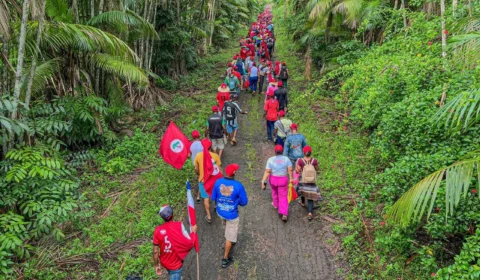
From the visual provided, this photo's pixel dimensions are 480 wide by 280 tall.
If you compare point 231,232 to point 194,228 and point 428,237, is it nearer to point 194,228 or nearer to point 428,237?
point 194,228

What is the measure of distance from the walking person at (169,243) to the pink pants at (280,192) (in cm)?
243

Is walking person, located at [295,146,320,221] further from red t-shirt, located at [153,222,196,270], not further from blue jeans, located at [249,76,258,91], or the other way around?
blue jeans, located at [249,76,258,91]

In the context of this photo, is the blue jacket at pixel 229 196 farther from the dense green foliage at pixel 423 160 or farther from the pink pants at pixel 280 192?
the dense green foliage at pixel 423 160

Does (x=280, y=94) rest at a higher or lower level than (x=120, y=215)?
higher

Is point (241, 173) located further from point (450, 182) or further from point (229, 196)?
point (450, 182)

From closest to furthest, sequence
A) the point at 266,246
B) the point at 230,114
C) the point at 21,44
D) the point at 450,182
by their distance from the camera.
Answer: the point at 450,182 < the point at 21,44 < the point at 266,246 < the point at 230,114

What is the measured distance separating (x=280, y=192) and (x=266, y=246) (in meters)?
1.09

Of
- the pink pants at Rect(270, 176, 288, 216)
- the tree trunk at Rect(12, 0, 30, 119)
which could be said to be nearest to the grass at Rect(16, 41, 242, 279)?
the pink pants at Rect(270, 176, 288, 216)

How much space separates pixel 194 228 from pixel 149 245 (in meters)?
1.72

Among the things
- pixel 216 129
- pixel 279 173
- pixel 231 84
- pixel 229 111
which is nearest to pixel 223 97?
pixel 229 111

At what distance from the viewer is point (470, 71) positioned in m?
5.62

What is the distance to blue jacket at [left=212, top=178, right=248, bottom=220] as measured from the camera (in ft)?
18.4

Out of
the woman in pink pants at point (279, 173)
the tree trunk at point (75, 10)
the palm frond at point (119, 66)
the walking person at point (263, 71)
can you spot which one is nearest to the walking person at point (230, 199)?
the woman in pink pants at point (279, 173)

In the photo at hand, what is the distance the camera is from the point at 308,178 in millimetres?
6730
